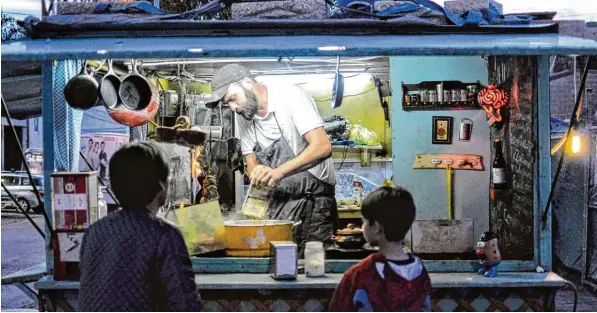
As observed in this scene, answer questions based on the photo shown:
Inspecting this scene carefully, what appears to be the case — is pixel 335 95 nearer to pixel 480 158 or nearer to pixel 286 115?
pixel 286 115

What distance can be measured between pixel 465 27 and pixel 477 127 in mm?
2733

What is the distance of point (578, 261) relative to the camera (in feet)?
35.3

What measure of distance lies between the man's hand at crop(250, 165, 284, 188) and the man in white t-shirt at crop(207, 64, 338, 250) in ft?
0.03

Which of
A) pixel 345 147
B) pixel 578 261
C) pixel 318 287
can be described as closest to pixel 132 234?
pixel 318 287

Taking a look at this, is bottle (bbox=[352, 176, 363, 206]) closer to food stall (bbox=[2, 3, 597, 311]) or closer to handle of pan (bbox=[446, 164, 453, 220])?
handle of pan (bbox=[446, 164, 453, 220])

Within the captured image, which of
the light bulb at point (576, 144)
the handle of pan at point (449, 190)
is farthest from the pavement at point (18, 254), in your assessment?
the light bulb at point (576, 144)

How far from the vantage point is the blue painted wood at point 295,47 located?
5129 millimetres

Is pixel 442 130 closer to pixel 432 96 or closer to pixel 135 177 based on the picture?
pixel 432 96

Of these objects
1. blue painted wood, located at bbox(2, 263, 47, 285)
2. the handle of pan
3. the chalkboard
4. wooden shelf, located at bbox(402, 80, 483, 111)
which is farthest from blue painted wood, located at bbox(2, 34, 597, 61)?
the handle of pan

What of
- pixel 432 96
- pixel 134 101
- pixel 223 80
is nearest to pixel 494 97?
pixel 432 96

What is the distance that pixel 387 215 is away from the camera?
3590 mm

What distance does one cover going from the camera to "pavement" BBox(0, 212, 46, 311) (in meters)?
10.2

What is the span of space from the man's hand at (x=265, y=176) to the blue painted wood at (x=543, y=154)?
Result: 230 centimetres

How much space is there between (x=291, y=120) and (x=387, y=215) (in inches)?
141
